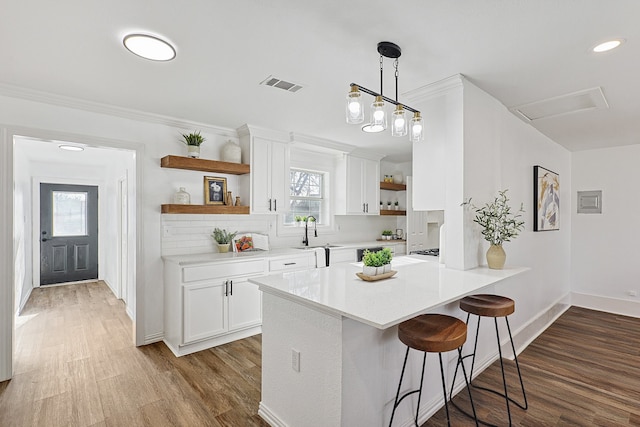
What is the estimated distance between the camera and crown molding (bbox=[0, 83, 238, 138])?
8.91ft

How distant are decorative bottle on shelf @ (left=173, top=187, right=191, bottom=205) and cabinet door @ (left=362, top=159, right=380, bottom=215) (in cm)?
284

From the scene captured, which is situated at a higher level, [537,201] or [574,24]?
[574,24]

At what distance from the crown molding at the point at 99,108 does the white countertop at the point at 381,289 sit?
93.4 inches

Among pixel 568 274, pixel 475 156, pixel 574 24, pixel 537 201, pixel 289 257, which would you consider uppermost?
pixel 574 24

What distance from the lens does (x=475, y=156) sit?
8.65 ft

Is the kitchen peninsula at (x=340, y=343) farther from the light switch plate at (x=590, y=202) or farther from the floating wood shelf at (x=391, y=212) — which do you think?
the light switch plate at (x=590, y=202)

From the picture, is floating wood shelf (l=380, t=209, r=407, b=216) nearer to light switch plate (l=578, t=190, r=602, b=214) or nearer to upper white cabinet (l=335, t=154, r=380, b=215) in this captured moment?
upper white cabinet (l=335, t=154, r=380, b=215)

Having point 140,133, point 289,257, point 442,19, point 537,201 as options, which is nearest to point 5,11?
point 140,133

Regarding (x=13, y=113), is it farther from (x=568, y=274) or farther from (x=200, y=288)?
(x=568, y=274)

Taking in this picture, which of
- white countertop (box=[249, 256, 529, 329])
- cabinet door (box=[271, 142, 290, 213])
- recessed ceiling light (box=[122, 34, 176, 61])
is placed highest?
recessed ceiling light (box=[122, 34, 176, 61])

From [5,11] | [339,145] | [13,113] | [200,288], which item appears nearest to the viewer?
[5,11]

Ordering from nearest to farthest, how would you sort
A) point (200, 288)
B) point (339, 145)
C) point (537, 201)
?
point (200, 288), point (537, 201), point (339, 145)

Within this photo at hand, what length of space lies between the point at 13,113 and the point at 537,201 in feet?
17.3

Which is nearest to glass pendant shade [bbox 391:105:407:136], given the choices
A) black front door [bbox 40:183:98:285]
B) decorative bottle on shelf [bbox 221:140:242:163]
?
decorative bottle on shelf [bbox 221:140:242:163]
